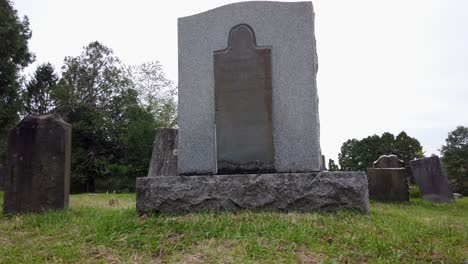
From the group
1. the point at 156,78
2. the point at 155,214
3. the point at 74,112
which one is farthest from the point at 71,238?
the point at 156,78

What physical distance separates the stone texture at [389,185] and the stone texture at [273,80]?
16.0 feet

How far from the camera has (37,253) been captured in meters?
3.25

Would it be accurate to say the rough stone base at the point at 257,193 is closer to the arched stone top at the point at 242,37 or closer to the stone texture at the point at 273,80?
the stone texture at the point at 273,80

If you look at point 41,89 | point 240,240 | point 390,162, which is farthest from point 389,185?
point 41,89

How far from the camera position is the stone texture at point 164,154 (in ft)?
30.1

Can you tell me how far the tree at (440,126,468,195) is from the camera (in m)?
26.8

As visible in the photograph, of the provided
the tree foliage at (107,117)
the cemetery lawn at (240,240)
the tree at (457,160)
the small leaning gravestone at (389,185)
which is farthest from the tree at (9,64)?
the tree at (457,160)

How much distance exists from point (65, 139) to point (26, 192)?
34.0 inches

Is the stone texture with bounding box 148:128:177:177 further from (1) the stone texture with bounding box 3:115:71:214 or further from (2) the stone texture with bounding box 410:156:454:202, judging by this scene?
(2) the stone texture with bounding box 410:156:454:202

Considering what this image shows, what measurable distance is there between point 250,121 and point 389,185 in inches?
218

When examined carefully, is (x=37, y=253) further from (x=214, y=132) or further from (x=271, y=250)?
(x=214, y=132)

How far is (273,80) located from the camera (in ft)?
15.8

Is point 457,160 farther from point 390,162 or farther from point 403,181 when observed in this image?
point 403,181

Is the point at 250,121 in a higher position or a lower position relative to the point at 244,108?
lower
